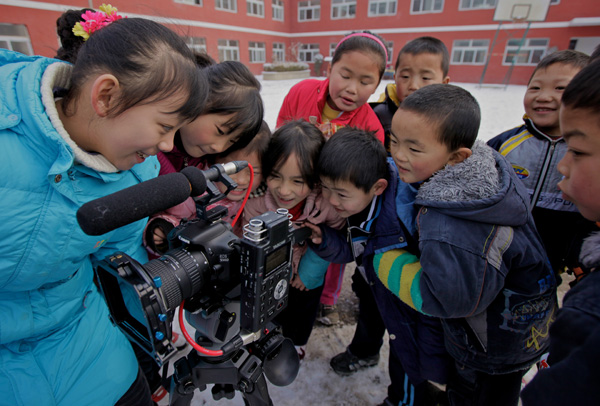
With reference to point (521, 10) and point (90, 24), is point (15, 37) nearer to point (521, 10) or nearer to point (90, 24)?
point (90, 24)

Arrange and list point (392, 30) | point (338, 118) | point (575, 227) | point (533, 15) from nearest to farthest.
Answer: point (575, 227)
point (338, 118)
point (533, 15)
point (392, 30)

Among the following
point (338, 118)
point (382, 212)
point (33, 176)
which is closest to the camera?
point (33, 176)

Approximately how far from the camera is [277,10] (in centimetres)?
2092

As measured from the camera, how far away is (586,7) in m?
14.5

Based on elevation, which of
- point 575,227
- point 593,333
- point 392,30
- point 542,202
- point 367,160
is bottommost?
point 575,227

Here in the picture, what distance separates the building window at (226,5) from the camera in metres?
16.7

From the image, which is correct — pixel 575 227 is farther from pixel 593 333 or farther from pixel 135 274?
pixel 135 274

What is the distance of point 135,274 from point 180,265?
12 cm

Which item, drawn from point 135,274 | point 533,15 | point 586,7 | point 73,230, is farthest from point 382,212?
point 586,7

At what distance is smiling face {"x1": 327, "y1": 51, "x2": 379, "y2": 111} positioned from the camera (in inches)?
74.6

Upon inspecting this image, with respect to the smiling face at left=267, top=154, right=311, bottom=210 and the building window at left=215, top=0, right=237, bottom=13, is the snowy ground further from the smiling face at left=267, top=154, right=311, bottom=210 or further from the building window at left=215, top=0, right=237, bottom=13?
the building window at left=215, top=0, right=237, bottom=13

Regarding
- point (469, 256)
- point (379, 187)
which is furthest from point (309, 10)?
point (469, 256)

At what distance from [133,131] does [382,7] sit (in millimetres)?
22591

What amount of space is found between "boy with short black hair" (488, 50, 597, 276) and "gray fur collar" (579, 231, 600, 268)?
95 cm
